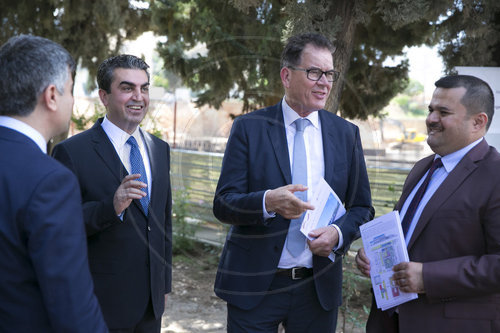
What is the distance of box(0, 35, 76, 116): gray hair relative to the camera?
61.5 inches

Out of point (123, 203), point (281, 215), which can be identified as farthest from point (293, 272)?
point (123, 203)

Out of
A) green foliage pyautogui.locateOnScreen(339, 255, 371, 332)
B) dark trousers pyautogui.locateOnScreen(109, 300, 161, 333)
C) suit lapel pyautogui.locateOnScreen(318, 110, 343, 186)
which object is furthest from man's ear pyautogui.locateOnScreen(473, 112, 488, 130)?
green foliage pyautogui.locateOnScreen(339, 255, 371, 332)

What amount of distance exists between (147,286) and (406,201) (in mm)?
1440

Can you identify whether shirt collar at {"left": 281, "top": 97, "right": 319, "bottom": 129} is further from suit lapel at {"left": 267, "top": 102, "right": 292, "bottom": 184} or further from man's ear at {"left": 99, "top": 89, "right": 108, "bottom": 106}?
man's ear at {"left": 99, "top": 89, "right": 108, "bottom": 106}

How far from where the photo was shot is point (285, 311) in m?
2.58

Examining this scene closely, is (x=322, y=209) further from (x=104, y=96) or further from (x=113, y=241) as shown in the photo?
(x=104, y=96)

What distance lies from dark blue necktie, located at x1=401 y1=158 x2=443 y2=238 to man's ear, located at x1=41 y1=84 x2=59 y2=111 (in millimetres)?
1665

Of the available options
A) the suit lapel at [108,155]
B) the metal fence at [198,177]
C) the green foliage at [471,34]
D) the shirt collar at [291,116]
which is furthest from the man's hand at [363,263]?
the metal fence at [198,177]

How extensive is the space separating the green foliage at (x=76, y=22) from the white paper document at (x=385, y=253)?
591cm

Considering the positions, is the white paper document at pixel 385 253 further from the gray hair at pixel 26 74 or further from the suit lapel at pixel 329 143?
the gray hair at pixel 26 74

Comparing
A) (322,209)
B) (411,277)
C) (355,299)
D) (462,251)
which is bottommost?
(355,299)

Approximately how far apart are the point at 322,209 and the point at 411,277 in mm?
530

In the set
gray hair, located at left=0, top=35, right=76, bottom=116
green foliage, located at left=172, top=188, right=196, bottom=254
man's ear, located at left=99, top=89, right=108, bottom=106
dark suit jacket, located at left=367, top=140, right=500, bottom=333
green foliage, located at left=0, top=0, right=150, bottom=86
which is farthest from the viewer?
green foliage, located at left=172, top=188, right=196, bottom=254

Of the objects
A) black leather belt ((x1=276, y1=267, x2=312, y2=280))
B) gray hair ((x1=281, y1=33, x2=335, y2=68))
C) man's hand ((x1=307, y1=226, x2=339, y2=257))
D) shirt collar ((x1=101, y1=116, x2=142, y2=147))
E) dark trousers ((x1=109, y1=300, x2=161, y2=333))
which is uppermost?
gray hair ((x1=281, y1=33, x2=335, y2=68))
